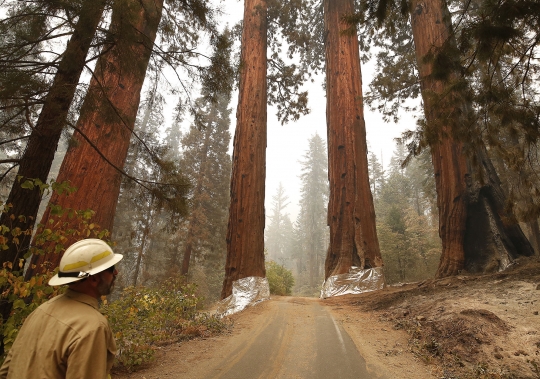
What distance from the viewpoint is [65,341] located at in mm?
1316

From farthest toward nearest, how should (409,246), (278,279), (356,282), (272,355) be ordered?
(409,246) < (278,279) < (356,282) < (272,355)

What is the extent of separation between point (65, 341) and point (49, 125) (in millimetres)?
2526

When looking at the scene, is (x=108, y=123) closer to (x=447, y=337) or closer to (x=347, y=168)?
(x=447, y=337)

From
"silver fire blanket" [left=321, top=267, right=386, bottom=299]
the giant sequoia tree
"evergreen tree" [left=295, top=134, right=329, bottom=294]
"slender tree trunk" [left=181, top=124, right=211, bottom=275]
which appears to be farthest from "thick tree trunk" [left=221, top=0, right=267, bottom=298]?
"evergreen tree" [left=295, top=134, right=329, bottom=294]

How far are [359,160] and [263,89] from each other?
4.00m

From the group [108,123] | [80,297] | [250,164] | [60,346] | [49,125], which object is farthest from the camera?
[250,164]

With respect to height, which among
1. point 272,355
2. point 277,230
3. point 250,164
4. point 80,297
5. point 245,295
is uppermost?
point 277,230

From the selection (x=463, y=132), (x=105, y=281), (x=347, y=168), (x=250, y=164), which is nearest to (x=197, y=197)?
(x=250, y=164)

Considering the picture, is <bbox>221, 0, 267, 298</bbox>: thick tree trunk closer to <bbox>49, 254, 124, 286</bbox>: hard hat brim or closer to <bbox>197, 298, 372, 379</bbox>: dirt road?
<bbox>197, 298, 372, 379</bbox>: dirt road

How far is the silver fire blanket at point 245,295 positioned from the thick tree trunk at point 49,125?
4.54 metres

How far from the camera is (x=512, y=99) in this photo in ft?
12.4

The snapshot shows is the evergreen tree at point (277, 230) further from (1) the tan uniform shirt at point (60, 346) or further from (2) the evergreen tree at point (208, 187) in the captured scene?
(1) the tan uniform shirt at point (60, 346)

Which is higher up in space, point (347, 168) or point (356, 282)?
point (347, 168)

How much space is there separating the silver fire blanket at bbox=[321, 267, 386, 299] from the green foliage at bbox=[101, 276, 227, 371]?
165 inches
